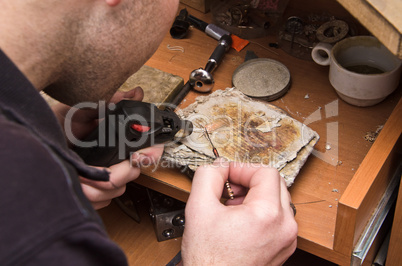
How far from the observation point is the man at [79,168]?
1.35 feet

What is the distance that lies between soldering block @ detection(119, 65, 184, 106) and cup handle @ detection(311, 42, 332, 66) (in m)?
→ 0.31

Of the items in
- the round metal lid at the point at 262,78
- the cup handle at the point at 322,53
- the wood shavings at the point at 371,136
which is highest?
the cup handle at the point at 322,53

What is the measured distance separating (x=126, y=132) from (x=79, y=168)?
1.03 feet

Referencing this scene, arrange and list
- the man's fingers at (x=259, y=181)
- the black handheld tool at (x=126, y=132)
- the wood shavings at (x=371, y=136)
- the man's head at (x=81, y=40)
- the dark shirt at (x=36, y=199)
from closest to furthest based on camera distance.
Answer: the dark shirt at (x=36, y=199) < the man's head at (x=81, y=40) < the man's fingers at (x=259, y=181) < the black handheld tool at (x=126, y=132) < the wood shavings at (x=371, y=136)

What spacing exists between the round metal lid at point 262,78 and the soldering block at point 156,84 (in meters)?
0.15

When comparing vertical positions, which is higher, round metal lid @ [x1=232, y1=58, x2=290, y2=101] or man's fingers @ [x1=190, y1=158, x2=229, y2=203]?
man's fingers @ [x1=190, y1=158, x2=229, y2=203]

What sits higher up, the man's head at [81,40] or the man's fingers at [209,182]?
the man's head at [81,40]

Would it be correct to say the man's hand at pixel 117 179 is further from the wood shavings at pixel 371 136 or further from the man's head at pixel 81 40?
the wood shavings at pixel 371 136

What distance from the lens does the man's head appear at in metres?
0.58

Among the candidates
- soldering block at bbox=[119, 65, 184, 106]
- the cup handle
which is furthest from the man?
the cup handle

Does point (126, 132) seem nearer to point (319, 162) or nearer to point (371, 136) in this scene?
point (319, 162)

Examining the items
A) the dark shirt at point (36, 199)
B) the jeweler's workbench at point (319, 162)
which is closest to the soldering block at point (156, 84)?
the jeweler's workbench at point (319, 162)

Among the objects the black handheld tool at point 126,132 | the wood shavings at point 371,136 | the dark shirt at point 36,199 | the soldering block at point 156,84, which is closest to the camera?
the dark shirt at point 36,199

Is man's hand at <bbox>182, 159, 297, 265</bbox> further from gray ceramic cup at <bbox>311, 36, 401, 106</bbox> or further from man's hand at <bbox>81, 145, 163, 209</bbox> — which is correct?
gray ceramic cup at <bbox>311, 36, 401, 106</bbox>
